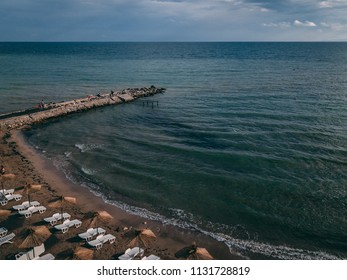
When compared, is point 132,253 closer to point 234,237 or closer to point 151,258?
point 151,258

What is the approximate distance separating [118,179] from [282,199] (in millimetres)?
18566

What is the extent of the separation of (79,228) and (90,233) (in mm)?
1867

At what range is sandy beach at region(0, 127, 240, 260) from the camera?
24.1 meters

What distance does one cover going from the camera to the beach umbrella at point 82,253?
22072 mm

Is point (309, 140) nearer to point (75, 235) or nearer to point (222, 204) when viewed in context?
point (222, 204)

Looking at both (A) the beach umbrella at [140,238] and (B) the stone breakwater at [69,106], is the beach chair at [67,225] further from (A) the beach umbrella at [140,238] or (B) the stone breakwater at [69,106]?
(B) the stone breakwater at [69,106]

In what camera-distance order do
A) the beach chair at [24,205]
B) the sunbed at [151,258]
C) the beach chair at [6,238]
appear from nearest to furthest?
the sunbed at [151,258]
the beach chair at [6,238]
the beach chair at [24,205]

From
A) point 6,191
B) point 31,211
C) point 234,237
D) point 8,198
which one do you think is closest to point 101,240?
point 31,211

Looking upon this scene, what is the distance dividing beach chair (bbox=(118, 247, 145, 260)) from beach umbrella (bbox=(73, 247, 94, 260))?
7.49ft

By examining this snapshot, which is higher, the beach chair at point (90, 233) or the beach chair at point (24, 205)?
the beach chair at point (24, 205)

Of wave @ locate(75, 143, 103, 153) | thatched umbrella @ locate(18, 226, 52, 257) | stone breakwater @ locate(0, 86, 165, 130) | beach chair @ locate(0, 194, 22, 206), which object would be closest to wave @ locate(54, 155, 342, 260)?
beach chair @ locate(0, 194, 22, 206)

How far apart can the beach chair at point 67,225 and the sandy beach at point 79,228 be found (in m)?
0.31

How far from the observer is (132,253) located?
2320 cm

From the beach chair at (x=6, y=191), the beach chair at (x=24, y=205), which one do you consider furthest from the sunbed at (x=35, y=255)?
the beach chair at (x=6, y=191)
